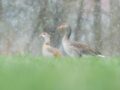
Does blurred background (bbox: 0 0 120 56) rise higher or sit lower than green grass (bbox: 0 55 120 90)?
higher

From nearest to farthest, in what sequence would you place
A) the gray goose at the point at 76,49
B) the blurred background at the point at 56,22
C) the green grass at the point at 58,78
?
the green grass at the point at 58,78 < the gray goose at the point at 76,49 < the blurred background at the point at 56,22

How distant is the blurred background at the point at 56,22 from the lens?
14945 mm

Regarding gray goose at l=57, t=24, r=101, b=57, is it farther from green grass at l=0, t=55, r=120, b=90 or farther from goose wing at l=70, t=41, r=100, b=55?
green grass at l=0, t=55, r=120, b=90

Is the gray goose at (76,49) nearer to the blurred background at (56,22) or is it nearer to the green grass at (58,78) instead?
the blurred background at (56,22)

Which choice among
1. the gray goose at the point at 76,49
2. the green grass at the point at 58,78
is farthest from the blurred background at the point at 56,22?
the green grass at the point at 58,78

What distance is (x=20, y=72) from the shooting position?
594 centimetres

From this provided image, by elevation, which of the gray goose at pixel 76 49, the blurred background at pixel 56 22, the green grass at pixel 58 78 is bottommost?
the green grass at pixel 58 78

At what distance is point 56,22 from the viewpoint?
50.8 ft

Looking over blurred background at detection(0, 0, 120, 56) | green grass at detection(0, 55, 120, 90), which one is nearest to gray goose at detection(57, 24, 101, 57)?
blurred background at detection(0, 0, 120, 56)

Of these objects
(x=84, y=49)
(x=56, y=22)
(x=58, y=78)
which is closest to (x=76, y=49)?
(x=84, y=49)

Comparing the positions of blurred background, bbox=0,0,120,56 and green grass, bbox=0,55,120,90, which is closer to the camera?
green grass, bbox=0,55,120,90

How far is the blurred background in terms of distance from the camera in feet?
49.0

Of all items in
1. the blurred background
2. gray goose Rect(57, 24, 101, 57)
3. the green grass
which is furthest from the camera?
the blurred background

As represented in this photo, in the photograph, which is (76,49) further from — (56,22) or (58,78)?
(58,78)
